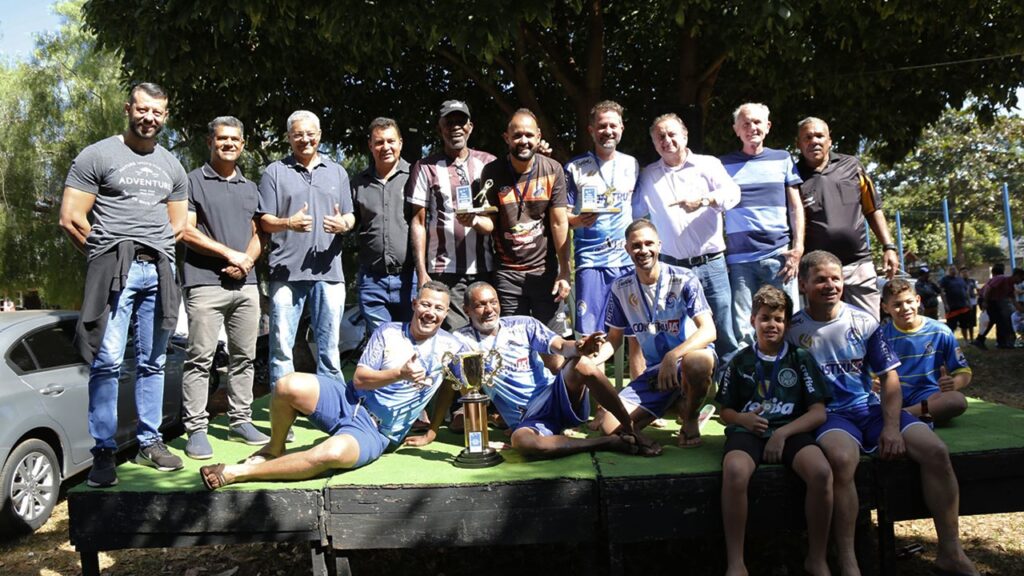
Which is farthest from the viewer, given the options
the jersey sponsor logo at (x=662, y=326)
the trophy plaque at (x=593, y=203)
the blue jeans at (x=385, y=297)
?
the blue jeans at (x=385, y=297)

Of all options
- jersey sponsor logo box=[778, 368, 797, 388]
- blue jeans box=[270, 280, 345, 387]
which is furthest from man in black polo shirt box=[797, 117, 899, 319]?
blue jeans box=[270, 280, 345, 387]

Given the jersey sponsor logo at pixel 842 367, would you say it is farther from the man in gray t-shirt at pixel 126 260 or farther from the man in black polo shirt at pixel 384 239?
the man in gray t-shirt at pixel 126 260

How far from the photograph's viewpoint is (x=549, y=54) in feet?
30.6

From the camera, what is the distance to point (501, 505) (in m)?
3.59

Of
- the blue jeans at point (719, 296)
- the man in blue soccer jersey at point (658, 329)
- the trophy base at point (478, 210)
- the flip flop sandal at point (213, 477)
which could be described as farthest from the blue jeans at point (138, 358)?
the blue jeans at point (719, 296)

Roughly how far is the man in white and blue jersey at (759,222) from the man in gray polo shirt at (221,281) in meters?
3.08

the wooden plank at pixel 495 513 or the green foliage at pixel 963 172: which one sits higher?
the green foliage at pixel 963 172

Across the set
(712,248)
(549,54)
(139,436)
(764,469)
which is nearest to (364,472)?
(139,436)

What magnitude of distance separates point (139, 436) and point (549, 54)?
673cm

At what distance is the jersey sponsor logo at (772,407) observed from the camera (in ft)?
12.3

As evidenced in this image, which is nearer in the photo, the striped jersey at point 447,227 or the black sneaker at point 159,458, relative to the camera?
the black sneaker at point 159,458

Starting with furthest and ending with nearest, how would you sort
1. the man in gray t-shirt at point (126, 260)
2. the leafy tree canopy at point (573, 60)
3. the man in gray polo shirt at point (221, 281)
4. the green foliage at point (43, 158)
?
the green foliage at point (43, 158)
the leafy tree canopy at point (573, 60)
the man in gray polo shirt at point (221, 281)
the man in gray t-shirt at point (126, 260)

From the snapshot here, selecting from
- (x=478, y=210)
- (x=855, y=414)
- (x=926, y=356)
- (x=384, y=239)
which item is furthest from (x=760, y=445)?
(x=384, y=239)

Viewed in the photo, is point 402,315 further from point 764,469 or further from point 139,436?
point 764,469
